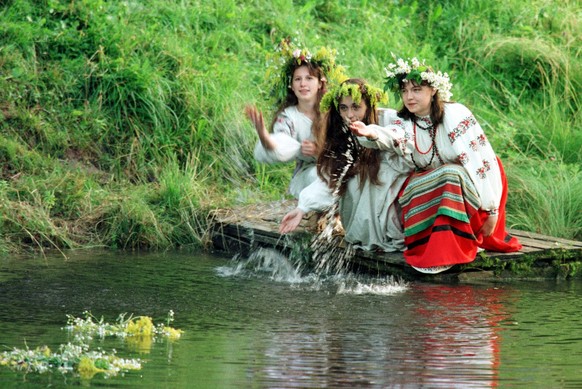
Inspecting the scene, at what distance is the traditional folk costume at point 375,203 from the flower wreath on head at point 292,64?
0.81 meters

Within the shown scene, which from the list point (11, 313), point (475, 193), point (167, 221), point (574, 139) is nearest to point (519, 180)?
point (574, 139)

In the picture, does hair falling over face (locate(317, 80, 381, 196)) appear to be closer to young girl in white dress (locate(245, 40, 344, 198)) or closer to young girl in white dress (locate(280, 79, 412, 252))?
young girl in white dress (locate(280, 79, 412, 252))

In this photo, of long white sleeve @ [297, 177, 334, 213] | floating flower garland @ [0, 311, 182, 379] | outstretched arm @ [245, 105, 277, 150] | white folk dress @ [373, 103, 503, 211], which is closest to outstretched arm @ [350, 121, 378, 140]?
white folk dress @ [373, 103, 503, 211]

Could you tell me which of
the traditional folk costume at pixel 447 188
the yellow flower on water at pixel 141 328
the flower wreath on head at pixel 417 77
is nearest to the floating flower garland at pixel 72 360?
the yellow flower on water at pixel 141 328

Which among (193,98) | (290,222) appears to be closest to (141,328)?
(290,222)

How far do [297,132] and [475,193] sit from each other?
1485 mm

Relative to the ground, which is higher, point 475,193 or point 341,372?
point 475,193

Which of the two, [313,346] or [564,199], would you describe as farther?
[564,199]

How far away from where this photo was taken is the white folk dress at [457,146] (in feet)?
24.8

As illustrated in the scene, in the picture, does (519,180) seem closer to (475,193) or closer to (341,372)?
(475,193)

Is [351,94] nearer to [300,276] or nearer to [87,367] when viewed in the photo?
[300,276]

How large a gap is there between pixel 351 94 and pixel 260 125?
0.64 metres

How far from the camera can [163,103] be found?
10.6m

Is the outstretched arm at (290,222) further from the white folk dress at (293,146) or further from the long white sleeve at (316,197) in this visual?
the white folk dress at (293,146)
